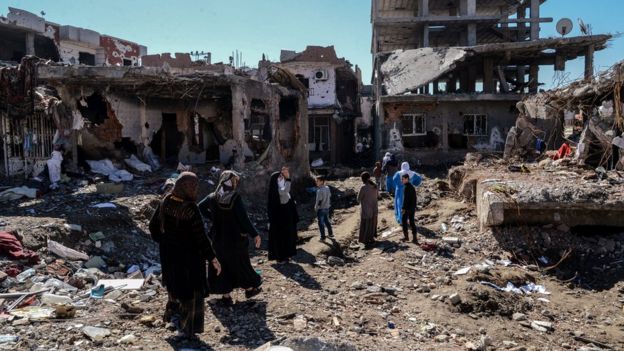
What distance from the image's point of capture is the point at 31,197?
10.3 metres

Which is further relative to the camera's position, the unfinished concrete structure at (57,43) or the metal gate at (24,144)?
the unfinished concrete structure at (57,43)

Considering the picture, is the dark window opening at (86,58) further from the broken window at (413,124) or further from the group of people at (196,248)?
the group of people at (196,248)

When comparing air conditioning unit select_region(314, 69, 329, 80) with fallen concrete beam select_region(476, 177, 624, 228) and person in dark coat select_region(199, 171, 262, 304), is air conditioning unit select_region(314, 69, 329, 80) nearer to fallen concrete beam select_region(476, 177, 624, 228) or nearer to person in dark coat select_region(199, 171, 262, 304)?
fallen concrete beam select_region(476, 177, 624, 228)

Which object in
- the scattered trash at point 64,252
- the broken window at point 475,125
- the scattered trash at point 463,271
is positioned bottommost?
the scattered trash at point 463,271

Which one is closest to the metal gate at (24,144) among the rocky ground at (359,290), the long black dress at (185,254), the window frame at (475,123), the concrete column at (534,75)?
the rocky ground at (359,290)

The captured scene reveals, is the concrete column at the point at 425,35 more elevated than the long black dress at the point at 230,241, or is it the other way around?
the concrete column at the point at 425,35

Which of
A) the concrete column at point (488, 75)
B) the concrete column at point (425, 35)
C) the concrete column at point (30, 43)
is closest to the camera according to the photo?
the concrete column at point (488, 75)

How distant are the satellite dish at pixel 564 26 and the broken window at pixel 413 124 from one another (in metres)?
7.84

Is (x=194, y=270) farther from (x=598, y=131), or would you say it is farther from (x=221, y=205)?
(x=598, y=131)

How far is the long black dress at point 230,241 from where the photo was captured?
5.28 meters

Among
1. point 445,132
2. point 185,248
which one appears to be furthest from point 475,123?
point 185,248

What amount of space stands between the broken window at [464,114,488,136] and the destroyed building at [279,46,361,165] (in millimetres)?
6219

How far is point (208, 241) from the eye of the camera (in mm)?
4297

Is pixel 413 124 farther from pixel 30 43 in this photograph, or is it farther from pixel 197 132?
pixel 30 43
